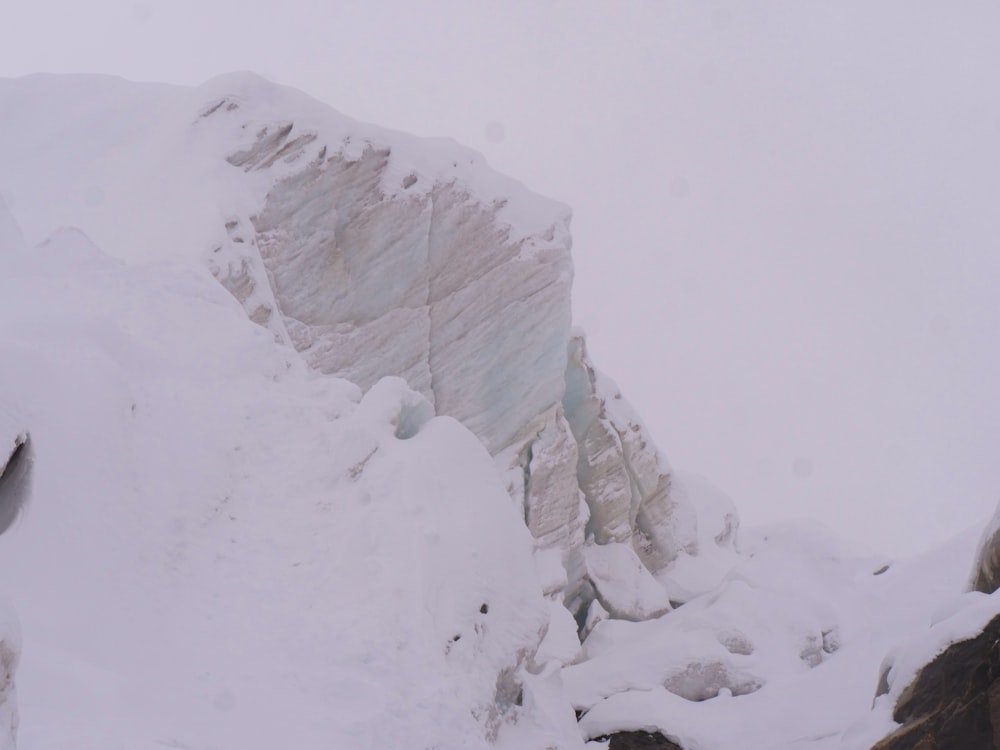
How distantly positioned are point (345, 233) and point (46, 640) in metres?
18.8

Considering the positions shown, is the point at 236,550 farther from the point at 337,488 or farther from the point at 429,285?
the point at 429,285

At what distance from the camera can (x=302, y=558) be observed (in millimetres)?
12766

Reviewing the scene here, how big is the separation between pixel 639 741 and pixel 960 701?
7703 millimetres

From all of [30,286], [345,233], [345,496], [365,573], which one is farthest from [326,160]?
[365,573]

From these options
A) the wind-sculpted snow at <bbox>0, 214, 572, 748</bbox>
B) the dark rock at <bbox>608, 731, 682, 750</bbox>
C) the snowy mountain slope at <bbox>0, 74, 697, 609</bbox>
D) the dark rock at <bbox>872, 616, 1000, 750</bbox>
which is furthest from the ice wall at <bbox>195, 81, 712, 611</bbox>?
the dark rock at <bbox>872, 616, 1000, 750</bbox>

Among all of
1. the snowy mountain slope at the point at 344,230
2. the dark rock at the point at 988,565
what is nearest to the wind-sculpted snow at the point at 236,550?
the dark rock at the point at 988,565

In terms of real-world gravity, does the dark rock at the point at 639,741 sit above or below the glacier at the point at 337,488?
below

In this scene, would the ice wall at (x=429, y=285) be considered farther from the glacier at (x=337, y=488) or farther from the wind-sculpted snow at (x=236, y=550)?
the wind-sculpted snow at (x=236, y=550)

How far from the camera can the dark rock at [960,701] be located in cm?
1165

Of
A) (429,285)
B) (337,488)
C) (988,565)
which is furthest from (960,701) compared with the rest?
(429,285)

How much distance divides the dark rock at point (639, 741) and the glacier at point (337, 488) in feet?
0.65

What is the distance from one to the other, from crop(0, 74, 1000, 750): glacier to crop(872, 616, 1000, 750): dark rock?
0.23m

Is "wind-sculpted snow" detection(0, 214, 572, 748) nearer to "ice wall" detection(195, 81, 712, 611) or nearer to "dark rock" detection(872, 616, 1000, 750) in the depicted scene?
"dark rock" detection(872, 616, 1000, 750)

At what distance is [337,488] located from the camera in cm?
1424
